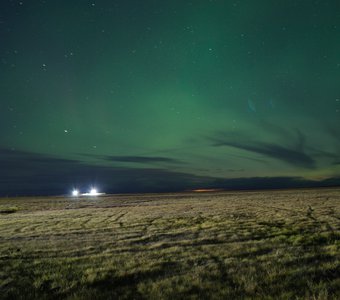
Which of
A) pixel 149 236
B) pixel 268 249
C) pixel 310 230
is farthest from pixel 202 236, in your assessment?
pixel 310 230

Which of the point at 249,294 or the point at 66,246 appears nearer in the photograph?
the point at 249,294

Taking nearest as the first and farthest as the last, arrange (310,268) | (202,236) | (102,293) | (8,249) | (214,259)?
(102,293) → (310,268) → (214,259) → (8,249) → (202,236)

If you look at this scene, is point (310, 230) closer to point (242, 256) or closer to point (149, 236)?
point (242, 256)

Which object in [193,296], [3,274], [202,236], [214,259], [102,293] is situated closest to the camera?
[193,296]

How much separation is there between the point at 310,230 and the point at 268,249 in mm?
6871

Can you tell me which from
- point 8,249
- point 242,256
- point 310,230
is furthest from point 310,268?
point 8,249

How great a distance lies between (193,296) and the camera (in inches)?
287

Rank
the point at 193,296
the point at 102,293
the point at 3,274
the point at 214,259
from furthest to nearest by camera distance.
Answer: the point at 214,259 → the point at 3,274 → the point at 102,293 → the point at 193,296

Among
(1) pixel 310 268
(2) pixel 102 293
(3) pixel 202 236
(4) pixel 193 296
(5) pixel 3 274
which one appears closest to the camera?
(4) pixel 193 296

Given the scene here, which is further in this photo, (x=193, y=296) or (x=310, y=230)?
(x=310, y=230)

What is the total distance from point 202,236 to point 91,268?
8.09 meters

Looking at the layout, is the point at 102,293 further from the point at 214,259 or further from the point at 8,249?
the point at 8,249

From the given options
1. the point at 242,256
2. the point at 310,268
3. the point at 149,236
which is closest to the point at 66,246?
the point at 149,236

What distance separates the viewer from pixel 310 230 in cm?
1792
